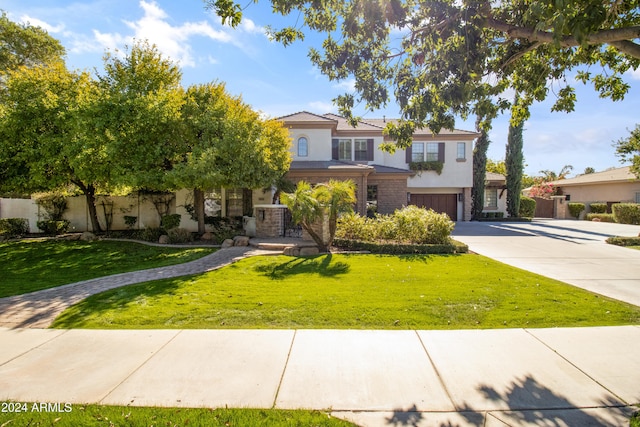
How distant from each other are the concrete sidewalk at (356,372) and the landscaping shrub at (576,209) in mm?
30223

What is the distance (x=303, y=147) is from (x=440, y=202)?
37.6ft

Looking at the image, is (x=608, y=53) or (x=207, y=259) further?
(x=207, y=259)

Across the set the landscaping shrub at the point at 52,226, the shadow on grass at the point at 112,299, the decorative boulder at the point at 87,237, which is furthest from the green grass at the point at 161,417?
the landscaping shrub at the point at 52,226

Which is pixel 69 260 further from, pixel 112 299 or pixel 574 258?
pixel 574 258

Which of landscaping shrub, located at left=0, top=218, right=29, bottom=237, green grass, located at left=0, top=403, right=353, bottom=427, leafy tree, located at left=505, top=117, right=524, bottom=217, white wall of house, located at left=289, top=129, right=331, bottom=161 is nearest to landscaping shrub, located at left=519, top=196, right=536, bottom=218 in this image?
leafy tree, located at left=505, top=117, right=524, bottom=217

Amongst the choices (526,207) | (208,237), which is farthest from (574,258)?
(526,207)

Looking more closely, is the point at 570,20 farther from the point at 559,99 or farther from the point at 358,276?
the point at 358,276

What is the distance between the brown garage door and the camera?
24.0 metres

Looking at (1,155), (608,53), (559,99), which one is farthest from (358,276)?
(1,155)

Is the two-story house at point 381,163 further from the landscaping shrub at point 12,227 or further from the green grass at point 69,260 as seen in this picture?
the landscaping shrub at point 12,227

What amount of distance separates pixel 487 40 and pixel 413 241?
22.2 feet

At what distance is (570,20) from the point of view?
326 centimetres

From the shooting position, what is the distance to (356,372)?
3463mm

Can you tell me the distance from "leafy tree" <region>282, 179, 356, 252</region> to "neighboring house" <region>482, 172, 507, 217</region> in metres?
20.1
